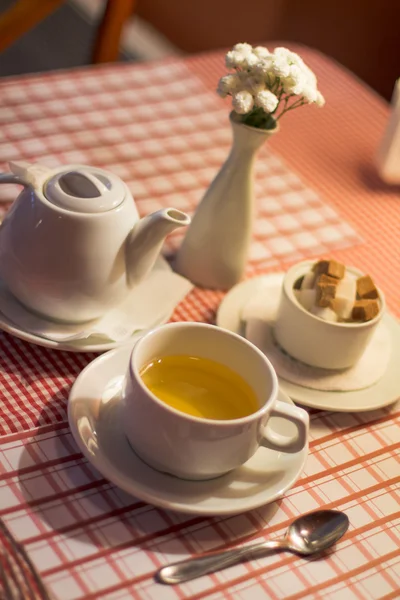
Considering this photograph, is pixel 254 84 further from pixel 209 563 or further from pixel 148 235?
pixel 209 563

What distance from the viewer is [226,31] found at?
303cm

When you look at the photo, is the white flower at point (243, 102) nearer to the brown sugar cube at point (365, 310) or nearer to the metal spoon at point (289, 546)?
the brown sugar cube at point (365, 310)

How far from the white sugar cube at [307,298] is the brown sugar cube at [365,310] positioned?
4 cm

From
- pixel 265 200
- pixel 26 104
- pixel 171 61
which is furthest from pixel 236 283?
pixel 171 61

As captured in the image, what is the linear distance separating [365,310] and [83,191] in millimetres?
316

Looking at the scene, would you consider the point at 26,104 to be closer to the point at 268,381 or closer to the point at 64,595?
the point at 268,381

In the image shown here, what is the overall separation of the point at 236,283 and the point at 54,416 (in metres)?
0.33

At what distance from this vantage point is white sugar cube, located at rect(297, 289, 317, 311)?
84 cm

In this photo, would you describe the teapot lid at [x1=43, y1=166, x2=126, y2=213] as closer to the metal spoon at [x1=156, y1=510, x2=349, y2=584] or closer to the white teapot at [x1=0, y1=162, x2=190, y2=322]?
the white teapot at [x1=0, y1=162, x2=190, y2=322]

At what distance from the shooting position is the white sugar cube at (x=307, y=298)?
837 millimetres

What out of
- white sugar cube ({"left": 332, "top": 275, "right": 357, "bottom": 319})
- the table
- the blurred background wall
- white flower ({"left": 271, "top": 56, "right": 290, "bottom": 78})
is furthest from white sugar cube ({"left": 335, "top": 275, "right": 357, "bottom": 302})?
the blurred background wall

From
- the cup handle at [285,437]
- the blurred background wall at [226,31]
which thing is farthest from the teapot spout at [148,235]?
the blurred background wall at [226,31]

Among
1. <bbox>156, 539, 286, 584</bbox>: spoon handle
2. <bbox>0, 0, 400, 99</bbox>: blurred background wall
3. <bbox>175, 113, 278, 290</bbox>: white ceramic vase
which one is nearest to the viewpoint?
<bbox>156, 539, 286, 584</bbox>: spoon handle

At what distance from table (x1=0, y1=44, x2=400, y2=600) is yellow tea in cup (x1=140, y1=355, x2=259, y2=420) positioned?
0.30 feet
